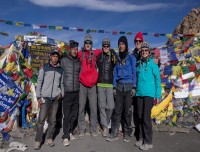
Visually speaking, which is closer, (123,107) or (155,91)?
(155,91)

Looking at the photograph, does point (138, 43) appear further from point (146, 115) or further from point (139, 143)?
point (139, 143)

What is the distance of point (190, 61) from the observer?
9000mm

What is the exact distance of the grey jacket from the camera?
663 cm

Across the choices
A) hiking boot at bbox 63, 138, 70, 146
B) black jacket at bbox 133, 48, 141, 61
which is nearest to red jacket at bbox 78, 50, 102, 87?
black jacket at bbox 133, 48, 141, 61

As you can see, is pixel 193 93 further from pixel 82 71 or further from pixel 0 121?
pixel 0 121

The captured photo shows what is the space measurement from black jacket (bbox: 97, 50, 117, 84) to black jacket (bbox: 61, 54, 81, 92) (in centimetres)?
66

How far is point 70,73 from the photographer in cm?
701

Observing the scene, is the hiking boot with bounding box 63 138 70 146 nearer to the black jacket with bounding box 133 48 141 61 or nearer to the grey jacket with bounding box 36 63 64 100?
the grey jacket with bounding box 36 63 64 100

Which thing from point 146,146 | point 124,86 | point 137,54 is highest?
point 137,54

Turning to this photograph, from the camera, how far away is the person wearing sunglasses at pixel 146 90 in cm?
643

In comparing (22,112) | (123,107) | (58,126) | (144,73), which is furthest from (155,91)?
(22,112)

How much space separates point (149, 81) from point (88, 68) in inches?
66.8

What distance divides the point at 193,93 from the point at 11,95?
5.72 metres

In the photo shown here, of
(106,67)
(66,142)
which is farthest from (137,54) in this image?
(66,142)
